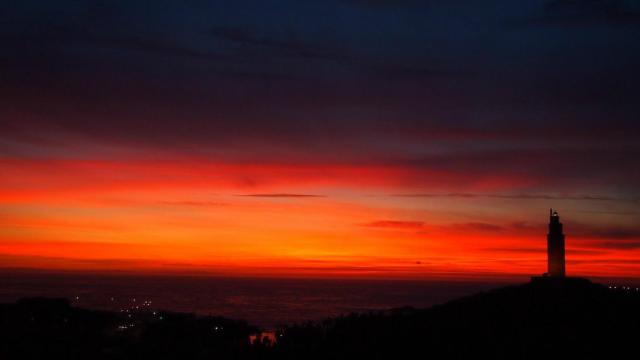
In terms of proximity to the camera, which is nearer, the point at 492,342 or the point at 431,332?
the point at 492,342

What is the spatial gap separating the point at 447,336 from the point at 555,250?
896 inches

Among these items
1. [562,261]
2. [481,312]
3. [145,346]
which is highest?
[562,261]

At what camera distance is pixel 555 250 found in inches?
2002

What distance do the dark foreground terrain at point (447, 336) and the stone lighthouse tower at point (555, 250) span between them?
7112mm

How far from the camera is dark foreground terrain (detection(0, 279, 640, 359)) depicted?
2914 centimetres

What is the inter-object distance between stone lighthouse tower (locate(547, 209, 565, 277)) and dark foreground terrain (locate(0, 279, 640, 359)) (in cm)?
711

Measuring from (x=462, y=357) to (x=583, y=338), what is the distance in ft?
19.0

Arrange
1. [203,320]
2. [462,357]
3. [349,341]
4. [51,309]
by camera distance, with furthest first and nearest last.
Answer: [51,309], [203,320], [349,341], [462,357]

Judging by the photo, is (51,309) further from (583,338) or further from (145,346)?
(583,338)

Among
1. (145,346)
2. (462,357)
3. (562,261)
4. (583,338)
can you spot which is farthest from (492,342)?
(562,261)

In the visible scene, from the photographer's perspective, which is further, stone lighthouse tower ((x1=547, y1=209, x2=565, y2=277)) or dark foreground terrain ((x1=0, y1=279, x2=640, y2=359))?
stone lighthouse tower ((x1=547, y1=209, x2=565, y2=277))

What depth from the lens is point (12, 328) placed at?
146ft

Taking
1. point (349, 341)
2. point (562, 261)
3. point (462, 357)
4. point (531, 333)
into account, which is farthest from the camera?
point (562, 261)

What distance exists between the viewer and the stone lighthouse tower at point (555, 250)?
1991 inches
